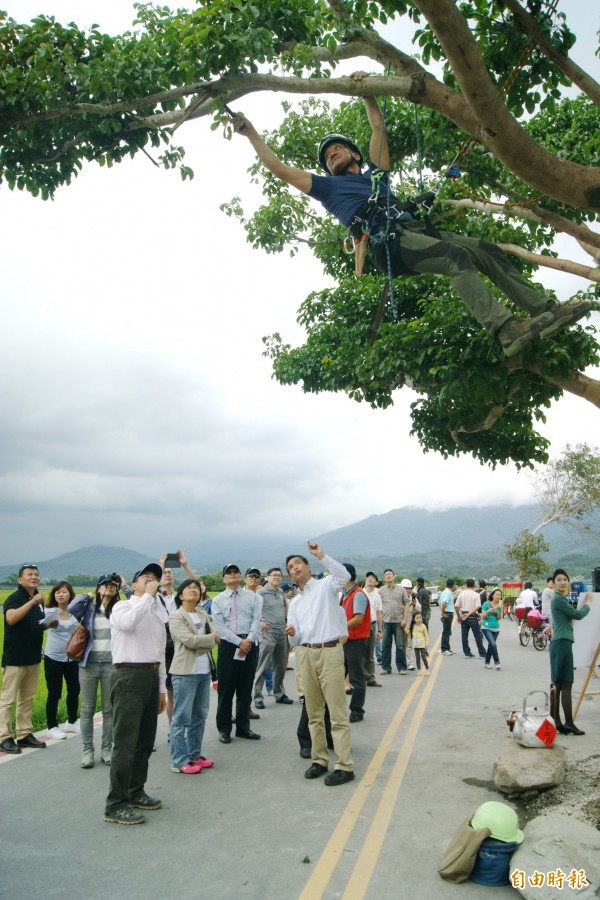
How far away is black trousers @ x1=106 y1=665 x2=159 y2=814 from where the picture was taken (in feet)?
18.2

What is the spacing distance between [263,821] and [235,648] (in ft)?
10.1

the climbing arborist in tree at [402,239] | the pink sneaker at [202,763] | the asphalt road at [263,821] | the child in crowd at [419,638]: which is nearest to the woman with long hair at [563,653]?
the asphalt road at [263,821]

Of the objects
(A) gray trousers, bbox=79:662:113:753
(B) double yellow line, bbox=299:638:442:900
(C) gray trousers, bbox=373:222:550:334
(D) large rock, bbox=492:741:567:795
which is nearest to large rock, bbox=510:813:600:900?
(B) double yellow line, bbox=299:638:442:900

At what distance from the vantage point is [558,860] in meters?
4.02

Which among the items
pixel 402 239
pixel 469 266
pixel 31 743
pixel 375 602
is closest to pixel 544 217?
pixel 469 266

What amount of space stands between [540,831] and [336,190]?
210 inches

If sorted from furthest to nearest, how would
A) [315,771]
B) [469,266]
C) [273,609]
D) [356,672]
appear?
[273,609] → [356,672] → [315,771] → [469,266]

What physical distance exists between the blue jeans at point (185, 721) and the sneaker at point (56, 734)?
6.78 feet

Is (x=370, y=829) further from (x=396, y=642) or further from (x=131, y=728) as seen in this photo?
(x=396, y=642)

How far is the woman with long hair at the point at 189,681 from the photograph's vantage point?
22.7ft

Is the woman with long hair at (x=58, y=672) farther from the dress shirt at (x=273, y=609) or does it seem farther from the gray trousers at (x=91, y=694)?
the dress shirt at (x=273, y=609)

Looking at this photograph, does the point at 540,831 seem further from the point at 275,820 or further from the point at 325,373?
the point at 325,373

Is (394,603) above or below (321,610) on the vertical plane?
below

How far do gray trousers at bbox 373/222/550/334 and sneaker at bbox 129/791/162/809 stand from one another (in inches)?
195
